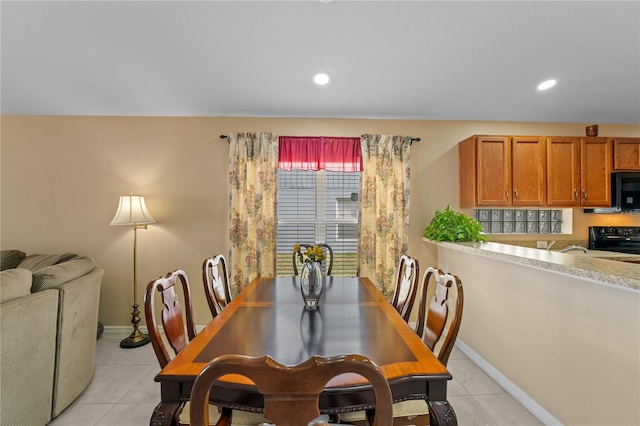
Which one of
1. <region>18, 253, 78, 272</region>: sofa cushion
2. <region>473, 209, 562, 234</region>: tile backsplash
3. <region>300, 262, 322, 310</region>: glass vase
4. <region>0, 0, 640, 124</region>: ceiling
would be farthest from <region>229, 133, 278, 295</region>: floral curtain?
<region>473, 209, 562, 234</region>: tile backsplash

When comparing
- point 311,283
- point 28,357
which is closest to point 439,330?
point 311,283

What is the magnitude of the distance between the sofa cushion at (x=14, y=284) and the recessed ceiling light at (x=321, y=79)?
2.58 m

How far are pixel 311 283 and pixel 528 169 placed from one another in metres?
3.04

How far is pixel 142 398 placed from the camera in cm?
217

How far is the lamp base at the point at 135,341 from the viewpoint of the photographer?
301 centimetres

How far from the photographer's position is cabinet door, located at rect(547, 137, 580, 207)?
331cm

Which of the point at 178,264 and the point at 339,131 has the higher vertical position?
the point at 339,131

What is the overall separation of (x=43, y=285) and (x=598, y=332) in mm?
3388

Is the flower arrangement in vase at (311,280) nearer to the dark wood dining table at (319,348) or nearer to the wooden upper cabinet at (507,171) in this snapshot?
the dark wood dining table at (319,348)

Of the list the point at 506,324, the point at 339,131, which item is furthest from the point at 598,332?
the point at 339,131

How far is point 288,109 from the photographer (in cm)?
329

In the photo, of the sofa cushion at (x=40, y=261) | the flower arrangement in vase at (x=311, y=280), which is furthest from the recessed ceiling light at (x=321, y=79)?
the sofa cushion at (x=40, y=261)

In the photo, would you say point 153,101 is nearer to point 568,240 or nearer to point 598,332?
point 598,332

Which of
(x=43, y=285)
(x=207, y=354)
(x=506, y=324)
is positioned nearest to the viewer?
(x=207, y=354)
